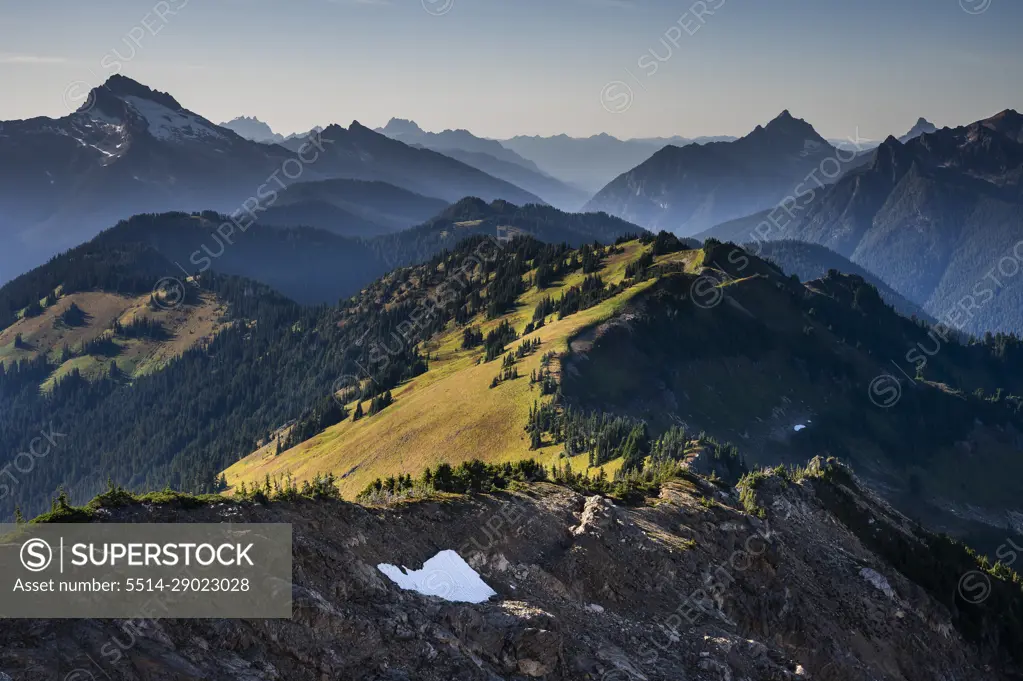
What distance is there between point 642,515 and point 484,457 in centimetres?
8250

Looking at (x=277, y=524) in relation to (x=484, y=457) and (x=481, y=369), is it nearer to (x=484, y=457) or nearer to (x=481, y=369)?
(x=484, y=457)

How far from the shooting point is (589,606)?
4109 cm

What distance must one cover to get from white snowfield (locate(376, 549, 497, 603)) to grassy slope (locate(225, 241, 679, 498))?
70.2 metres

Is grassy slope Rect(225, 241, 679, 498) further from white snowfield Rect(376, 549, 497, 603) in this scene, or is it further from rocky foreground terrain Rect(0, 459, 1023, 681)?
white snowfield Rect(376, 549, 497, 603)

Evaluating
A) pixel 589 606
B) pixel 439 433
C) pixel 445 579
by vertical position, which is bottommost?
pixel 439 433

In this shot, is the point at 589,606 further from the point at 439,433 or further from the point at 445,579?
the point at 439,433

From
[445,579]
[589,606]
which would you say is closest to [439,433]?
[589,606]

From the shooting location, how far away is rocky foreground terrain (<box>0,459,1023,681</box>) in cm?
2812

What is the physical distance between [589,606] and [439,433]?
359ft

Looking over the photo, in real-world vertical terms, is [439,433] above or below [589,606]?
below

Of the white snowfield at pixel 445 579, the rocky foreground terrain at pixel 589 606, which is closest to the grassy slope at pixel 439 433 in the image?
the rocky foreground terrain at pixel 589 606

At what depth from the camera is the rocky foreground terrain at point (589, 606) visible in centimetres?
2812

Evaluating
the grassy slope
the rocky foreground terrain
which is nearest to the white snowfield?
the rocky foreground terrain

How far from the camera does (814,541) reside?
2458 inches
